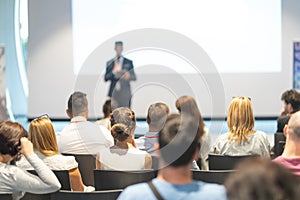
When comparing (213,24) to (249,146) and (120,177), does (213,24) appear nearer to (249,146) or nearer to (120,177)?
(249,146)

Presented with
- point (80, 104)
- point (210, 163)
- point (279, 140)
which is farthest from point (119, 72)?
point (210, 163)

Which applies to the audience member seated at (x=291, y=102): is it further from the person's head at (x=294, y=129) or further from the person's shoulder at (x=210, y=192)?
the person's shoulder at (x=210, y=192)

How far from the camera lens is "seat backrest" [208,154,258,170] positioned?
358 centimetres

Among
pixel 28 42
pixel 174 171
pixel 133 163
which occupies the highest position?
pixel 28 42

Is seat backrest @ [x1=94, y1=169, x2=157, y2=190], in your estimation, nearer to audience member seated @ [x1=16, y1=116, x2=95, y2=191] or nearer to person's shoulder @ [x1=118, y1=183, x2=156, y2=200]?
audience member seated @ [x1=16, y1=116, x2=95, y2=191]

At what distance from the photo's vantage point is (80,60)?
1041 centimetres

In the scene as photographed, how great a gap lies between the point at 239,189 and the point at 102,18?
9.02 meters

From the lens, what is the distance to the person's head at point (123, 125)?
3373 mm

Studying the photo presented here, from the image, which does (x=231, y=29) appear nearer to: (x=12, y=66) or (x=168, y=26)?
(x=168, y=26)

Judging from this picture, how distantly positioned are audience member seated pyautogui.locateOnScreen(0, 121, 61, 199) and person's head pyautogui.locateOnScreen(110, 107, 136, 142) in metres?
0.77

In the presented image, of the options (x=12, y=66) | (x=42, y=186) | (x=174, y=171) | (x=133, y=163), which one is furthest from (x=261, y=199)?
(x=12, y=66)

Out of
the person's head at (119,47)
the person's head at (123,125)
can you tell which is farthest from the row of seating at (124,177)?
the person's head at (119,47)

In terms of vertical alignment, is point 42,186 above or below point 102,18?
below

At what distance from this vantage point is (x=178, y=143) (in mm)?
1784
